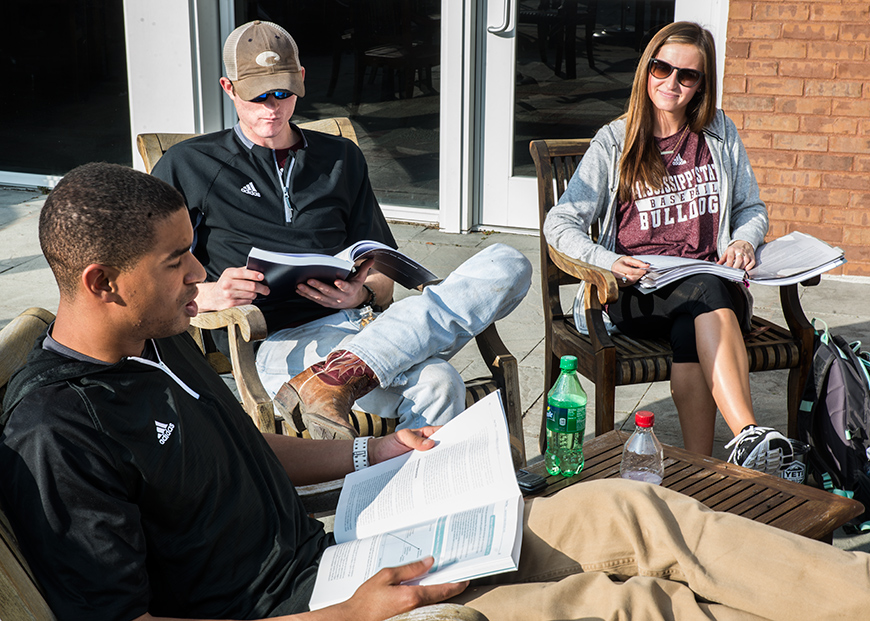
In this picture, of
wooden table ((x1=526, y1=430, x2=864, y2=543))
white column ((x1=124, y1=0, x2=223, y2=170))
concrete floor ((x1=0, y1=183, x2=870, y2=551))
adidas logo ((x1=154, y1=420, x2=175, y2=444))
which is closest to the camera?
adidas logo ((x1=154, y1=420, x2=175, y2=444))

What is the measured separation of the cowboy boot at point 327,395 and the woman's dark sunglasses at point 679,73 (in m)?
1.56

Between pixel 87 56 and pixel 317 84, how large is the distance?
2.11 m

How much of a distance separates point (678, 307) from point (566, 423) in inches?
34.4

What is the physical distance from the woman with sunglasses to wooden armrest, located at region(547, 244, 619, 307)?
4 cm

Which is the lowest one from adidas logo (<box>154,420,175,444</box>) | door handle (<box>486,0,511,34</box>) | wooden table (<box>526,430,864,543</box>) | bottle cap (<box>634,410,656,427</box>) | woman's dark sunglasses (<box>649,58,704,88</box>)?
wooden table (<box>526,430,864,543</box>)

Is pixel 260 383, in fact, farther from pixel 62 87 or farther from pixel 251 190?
pixel 62 87

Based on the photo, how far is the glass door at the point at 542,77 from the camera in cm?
527

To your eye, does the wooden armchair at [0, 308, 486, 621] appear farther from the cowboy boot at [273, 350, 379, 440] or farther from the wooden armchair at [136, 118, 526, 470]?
the wooden armchair at [136, 118, 526, 470]

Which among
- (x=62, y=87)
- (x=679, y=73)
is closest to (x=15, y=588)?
(x=679, y=73)

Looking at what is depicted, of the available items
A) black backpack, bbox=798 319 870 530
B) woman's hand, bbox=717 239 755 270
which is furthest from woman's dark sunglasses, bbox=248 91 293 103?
black backpack, bbox=798 319 870 530

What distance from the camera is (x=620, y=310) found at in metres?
3.05

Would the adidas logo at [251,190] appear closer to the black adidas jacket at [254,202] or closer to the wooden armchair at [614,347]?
the black adidas jacket at [254,202]

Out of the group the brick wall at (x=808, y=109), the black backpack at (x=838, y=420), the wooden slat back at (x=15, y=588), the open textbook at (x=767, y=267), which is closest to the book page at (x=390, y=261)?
the open textbook at (x=767, y=267)

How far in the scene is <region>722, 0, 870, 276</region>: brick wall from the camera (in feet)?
15.0
